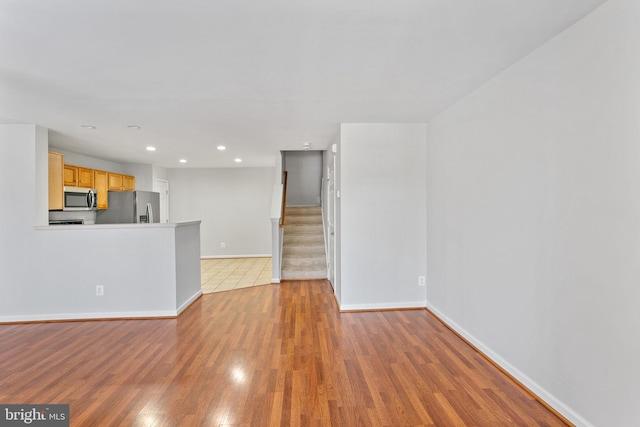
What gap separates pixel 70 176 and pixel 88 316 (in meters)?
2.58

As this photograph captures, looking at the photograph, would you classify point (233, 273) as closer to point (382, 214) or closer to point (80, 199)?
point (80, 199)

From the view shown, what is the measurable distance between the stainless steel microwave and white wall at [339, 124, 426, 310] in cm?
428

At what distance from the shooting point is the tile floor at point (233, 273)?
18.1 feet

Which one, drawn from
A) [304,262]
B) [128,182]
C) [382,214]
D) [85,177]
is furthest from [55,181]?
[382,214]

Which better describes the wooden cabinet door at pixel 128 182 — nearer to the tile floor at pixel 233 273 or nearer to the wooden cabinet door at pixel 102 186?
the wooden cabinet door at pixel 102 186

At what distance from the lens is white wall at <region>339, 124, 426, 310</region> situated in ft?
13.0

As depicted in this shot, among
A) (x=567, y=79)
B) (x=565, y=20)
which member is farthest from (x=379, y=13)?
(x=567, y=79)

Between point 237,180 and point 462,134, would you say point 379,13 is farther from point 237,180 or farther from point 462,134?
point 237,180

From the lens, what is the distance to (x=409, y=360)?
2715 mm

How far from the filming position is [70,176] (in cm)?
523

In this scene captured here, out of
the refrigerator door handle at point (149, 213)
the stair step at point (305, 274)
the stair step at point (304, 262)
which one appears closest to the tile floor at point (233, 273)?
the stair step at point (305, 274)

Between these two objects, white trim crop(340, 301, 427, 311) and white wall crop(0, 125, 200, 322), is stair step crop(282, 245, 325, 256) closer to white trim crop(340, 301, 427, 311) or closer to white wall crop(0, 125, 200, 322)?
white trim crop(340, 301, 427, 311)

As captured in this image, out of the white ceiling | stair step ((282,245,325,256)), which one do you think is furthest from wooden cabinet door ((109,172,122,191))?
stair step ((282,245,325,256))

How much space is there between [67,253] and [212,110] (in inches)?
98.2
